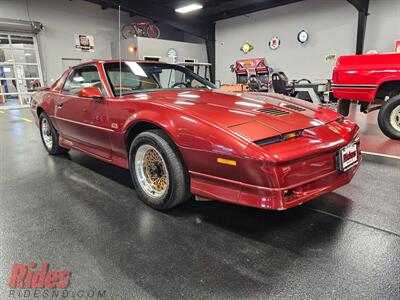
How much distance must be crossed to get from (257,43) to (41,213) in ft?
45.3

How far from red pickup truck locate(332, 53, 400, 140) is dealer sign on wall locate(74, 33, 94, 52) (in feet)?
41.2

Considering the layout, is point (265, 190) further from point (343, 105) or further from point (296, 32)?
point (296, 32)

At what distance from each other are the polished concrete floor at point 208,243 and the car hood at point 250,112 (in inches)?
26.4

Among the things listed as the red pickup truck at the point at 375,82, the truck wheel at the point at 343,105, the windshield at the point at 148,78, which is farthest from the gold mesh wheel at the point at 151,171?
the truck wheel at the point at 343,105

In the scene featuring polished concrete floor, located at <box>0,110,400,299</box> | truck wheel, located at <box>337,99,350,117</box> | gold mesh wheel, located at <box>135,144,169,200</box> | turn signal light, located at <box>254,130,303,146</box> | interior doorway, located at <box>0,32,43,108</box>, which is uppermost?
interior doorway, located at <box>0,32,43,108</box>

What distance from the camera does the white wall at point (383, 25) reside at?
963 cm

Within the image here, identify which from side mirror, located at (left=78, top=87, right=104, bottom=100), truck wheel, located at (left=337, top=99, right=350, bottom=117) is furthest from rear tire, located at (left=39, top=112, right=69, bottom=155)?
truck wheel, located at (left=337, top=99, right=350, bottom=117)

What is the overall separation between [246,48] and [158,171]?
1375cm

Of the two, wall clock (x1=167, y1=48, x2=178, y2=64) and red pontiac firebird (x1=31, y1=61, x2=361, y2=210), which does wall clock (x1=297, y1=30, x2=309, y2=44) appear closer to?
wall clock (x1=167, y1=48, x2=178, y2=64)

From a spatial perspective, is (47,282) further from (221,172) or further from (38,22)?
(38,22)

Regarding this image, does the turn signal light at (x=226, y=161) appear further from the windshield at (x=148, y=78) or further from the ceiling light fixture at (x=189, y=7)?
the ceiling light fixture at (x=189, y=7)

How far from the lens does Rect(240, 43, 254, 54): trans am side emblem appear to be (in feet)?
46.6

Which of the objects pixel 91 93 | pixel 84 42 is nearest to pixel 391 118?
pixel 91 93

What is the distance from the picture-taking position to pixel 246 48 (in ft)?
47.2
